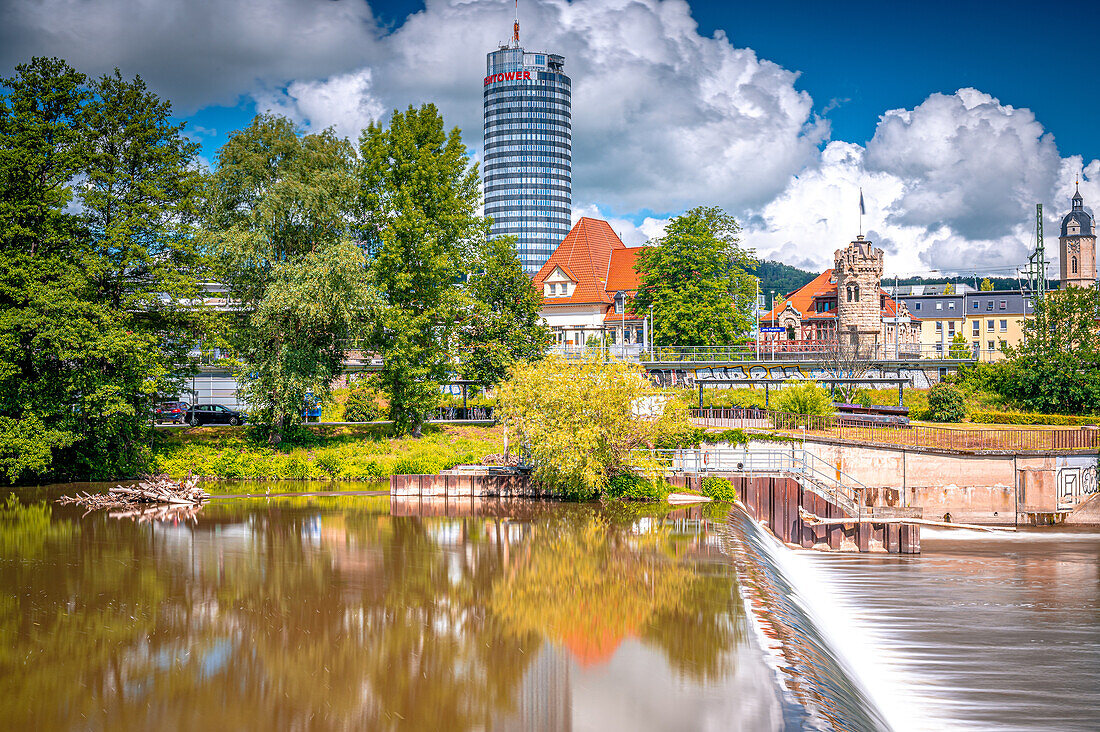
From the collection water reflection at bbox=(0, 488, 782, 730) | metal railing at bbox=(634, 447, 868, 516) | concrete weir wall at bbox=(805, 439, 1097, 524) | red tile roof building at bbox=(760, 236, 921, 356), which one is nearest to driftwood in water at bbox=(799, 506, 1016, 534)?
concrete weir wall at bbox=(805, 439, 1097, 524)

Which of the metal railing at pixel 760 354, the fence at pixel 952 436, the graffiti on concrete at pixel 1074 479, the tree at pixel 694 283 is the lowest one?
the graffiti on concrete at pixel 1074 479

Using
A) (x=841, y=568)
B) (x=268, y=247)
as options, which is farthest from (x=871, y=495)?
(x=268, y=247)

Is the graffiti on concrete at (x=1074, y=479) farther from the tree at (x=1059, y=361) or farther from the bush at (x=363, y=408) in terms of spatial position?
the bush at (x=363, y=408)

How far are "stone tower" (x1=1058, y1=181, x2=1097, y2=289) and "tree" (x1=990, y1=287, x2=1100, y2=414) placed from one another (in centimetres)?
8828

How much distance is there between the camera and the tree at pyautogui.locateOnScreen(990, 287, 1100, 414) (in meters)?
45.1

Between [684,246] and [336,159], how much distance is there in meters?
26.1

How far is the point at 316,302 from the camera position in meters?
39.6

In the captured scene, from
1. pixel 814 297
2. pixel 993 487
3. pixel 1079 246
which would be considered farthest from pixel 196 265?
pixel 1079 246

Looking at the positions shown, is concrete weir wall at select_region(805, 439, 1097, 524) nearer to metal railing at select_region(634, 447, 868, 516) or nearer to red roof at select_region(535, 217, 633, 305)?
metal railing at select_region(634, 447, 868, 516)

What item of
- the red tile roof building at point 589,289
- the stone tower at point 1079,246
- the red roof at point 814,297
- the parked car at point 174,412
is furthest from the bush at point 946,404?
the stone tower at point 1079,246

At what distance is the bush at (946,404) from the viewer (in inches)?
1820

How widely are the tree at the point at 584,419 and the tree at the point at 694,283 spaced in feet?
88.3

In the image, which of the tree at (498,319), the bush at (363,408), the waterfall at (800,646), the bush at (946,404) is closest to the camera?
the waterfall at (800,646)

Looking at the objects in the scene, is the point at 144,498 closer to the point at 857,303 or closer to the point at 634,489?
the point at 634,489
